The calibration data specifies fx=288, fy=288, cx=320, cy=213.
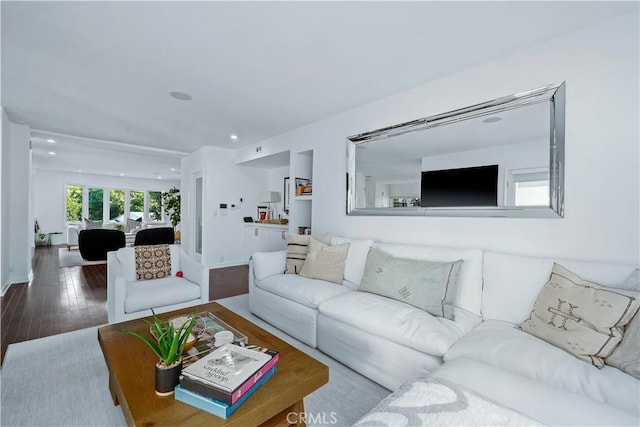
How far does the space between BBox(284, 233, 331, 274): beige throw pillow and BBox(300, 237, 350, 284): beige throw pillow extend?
0.41 feet

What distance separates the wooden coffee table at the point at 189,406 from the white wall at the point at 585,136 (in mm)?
1796

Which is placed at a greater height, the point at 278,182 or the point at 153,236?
the point at 278,182

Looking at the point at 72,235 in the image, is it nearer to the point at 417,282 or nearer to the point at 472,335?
the point at 417,282

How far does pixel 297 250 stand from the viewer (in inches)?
124

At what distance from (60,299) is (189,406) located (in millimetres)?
3749

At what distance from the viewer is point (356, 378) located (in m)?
1.99

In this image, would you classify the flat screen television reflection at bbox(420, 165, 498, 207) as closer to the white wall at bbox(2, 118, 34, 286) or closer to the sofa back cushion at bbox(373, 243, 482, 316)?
the sofa back cushion at bbox(373, 243, 482, 316)

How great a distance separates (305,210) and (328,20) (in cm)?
290

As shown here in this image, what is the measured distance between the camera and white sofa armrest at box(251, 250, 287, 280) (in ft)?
9.95

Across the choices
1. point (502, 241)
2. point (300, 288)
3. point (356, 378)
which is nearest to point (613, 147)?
point (502, 241)

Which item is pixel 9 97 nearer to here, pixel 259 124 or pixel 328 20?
pixel 259 124

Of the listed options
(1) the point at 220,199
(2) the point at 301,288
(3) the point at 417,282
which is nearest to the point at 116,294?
(2) the point at 301,288

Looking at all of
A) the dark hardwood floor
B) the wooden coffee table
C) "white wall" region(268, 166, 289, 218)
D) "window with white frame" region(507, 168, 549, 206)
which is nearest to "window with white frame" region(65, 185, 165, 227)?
the dark hardwood floor

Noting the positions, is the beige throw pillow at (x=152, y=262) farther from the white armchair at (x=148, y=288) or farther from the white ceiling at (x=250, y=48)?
the white ceiling at (x=250, y=48)
